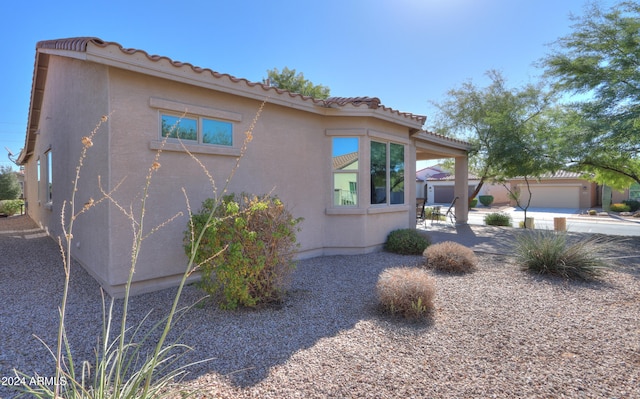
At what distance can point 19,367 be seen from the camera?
3291 mm

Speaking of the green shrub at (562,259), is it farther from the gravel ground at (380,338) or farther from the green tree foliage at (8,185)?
the green tree foliage at (8,185)

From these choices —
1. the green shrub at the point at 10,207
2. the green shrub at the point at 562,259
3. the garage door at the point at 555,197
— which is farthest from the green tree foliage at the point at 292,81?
the garage door at the point at 555,197

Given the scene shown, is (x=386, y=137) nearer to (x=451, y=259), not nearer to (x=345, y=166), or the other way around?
(x=345, y=166)

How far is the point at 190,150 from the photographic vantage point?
6.05 metres

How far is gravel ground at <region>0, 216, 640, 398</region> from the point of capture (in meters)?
3.09

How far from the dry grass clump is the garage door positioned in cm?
3283

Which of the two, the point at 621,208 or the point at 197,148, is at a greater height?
the point at 197,148

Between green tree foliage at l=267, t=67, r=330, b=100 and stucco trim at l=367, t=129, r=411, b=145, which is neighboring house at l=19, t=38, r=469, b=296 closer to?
stucco trim at l=367, t=129, r=411, b=145

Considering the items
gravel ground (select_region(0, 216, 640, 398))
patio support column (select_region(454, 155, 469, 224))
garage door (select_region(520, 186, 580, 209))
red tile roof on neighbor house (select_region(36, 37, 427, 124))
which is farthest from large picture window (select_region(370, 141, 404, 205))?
garage door (select_region(520, 186, 580, 209))

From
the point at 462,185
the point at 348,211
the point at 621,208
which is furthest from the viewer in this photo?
the point at 621,208

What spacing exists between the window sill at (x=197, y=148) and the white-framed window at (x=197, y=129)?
0.42 ft

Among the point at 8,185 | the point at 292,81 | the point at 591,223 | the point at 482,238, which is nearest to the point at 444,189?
the point at 591,223

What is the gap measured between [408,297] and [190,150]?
14.4ft

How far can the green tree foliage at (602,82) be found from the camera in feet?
33.1
